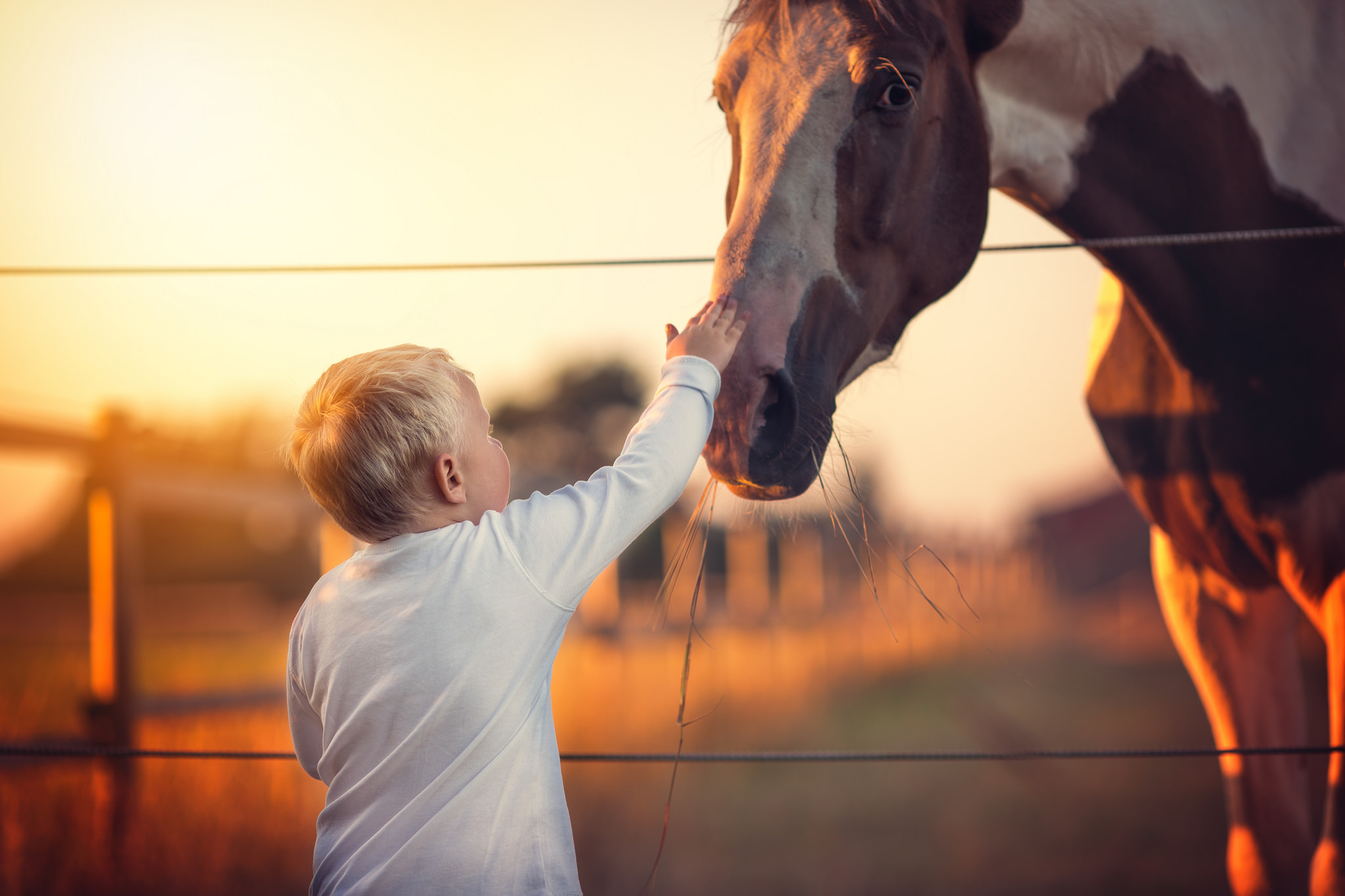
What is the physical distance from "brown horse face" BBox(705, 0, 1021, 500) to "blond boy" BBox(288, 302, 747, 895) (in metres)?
0.22

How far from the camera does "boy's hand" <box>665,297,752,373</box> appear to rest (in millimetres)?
997

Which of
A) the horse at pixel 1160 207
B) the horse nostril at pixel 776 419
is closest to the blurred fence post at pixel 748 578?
the horse at pixel 1160 207

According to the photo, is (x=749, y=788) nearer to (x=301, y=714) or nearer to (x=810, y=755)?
(x=810, y=755)

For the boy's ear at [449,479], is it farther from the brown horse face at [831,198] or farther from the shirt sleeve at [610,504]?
the brown horse face at [831,198]

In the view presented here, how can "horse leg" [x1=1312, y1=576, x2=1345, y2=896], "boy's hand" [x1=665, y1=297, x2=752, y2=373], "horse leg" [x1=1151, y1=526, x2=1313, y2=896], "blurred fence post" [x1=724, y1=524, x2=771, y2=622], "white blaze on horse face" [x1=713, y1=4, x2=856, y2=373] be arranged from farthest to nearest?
"blurred fence post" [x1=724, y1=524, x2=771, y2=622]
"horse leg" [x1=1151, y1=526, x2=1313, y2=896]
"horse leg" [x1=1312, y1=576, x2=1345, y2=896]
"white blaze on horse face" [x1=713, y1=4, x2=856, y2=373]
"boy's hand" [x1=665, y1=297, x2=752, y2=373]

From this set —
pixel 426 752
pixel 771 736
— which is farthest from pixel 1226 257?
pixel 771 736

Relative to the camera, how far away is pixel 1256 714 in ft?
5.23

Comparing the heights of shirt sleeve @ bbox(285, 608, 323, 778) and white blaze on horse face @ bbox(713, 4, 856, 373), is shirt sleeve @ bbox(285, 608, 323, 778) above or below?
below

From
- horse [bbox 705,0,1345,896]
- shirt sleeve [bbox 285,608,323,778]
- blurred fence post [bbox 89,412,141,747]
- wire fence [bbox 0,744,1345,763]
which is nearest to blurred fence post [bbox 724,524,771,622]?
blurred fence post [bbox 89,412,141,747]

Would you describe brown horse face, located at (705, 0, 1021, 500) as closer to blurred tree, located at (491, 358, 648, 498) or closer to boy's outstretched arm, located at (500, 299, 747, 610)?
boy's outstretched arm, located at (500, 299, 747, 610)

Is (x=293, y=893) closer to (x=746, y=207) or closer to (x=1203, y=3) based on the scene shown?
(x=746, y=207)

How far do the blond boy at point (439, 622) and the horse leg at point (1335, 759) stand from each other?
1.22m

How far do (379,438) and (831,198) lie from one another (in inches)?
29.9

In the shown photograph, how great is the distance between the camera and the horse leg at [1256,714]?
5.06 feet
